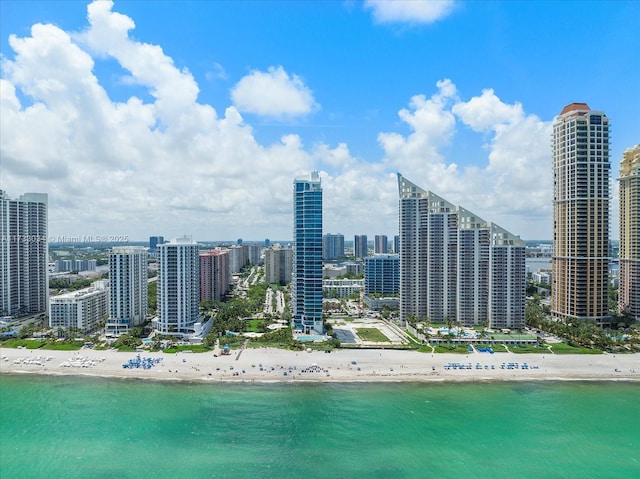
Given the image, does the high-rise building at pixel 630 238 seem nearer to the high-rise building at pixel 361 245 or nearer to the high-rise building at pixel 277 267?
the high-rise building at pixel 277 267

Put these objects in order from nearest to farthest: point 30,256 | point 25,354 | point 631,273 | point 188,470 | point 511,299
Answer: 1. point 188,470
2. point 25,354
3. point 511,299
4. point 631,273
5. point 30,256

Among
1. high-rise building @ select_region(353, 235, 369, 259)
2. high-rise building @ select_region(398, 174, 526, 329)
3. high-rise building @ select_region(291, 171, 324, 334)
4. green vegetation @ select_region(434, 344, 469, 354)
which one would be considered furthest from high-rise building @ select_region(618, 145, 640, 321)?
high-rise building @ select_region(353, 235, 369, 259)

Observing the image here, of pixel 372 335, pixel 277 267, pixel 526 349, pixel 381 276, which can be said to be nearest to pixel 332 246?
pixel 277 267

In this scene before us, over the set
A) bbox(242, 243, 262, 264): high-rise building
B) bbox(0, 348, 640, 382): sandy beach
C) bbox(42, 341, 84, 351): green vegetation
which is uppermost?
bbox(242, 243, 262, 264): high-rise building

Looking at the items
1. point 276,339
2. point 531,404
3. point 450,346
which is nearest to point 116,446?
point 276,339

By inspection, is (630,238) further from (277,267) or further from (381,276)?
(277,267)

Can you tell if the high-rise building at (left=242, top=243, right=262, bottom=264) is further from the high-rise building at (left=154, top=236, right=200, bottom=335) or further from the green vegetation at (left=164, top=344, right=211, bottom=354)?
the green vegetation at (left=164, top=344, right=211, bottom=354)

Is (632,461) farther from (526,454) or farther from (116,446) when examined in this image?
(116,446)
